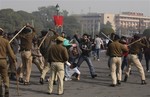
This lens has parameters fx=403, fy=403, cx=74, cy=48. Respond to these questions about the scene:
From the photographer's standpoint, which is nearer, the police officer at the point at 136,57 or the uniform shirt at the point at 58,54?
the uniform shirt at the point at 58,54

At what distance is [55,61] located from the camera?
39.7 ft

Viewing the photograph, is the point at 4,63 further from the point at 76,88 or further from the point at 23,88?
the point at 76,88

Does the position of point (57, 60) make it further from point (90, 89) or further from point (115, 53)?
point (115, 53)

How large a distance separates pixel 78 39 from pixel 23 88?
4.08 m

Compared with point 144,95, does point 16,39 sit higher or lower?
higher

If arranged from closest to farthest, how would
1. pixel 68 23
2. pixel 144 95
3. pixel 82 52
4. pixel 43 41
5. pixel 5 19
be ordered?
pixel 144 95 < pixel 43 41 < pixel 82 52 < pixel 5 19 < pixel 68 23

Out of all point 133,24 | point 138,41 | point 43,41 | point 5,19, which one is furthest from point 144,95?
point 133,24

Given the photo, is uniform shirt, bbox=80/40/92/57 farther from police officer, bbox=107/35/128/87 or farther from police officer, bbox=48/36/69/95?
police officer, bbox=48/36/69/95

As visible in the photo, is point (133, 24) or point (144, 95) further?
point (133, 24)

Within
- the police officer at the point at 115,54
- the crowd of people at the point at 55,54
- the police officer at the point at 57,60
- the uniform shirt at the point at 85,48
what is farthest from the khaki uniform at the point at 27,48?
the police officer at the point at 115,54

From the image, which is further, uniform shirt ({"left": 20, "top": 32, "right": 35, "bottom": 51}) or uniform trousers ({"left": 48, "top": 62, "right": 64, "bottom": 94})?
uniform shirt ({"left": 20, "top": 32, "right": 35, "bottom": 51})

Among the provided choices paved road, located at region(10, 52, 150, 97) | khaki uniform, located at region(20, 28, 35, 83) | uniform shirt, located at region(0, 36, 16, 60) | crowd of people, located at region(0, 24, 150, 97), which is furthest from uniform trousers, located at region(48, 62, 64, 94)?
khaki uniform, located at region(20, 28, 35, 83)

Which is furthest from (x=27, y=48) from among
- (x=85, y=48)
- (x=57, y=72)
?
(x=85, y=48)

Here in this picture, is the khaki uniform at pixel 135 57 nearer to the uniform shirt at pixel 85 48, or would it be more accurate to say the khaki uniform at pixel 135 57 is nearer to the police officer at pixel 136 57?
the police officer at pixel 136 57
